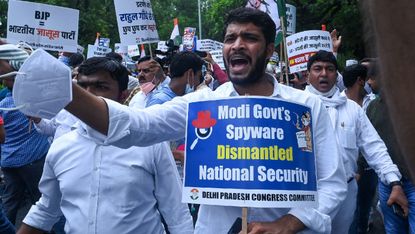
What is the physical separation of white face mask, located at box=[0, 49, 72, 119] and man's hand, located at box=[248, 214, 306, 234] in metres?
0.97

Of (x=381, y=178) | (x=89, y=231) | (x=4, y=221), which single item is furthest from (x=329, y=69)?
(x=89, y=231)

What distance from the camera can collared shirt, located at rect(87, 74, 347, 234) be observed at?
2.59 meters

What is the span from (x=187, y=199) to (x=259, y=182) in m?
0.33

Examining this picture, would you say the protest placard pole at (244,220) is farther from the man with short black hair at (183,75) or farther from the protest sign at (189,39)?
the protest sign at (189,39)

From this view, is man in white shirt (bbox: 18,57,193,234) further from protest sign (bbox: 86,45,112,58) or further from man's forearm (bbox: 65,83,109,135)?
protest sign (bbox: 86,45,112,58)

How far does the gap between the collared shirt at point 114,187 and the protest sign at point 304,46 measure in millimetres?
5969

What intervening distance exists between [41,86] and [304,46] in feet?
24.7

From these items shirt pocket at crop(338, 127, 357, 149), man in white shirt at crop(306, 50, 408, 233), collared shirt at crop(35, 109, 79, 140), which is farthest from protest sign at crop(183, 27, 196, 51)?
shirt pocket at crop(338, 127, 357, 149)

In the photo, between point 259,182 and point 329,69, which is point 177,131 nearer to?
point 259,182

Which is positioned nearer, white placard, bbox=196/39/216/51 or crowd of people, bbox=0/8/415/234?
crowd of people, bbox=0/8/415/234

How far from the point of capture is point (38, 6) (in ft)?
29.7

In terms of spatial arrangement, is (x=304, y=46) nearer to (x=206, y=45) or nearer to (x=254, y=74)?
(x=206, y=45)

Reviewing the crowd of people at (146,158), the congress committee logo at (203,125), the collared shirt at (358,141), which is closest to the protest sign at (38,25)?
the crowd of people at (146,158)

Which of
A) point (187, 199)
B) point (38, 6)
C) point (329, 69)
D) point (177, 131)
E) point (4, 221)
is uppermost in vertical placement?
point (38, 6)
